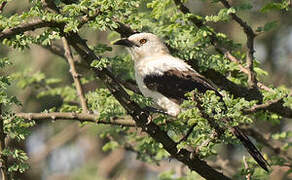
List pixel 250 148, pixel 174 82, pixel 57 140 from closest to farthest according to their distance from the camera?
pixel 250 148 → pixel 174 82 → pixel 57 140

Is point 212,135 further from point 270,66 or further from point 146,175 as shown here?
point 146,175

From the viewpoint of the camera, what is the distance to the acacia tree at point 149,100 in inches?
142

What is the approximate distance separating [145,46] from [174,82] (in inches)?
30.9

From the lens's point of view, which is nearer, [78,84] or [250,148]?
[250,148]

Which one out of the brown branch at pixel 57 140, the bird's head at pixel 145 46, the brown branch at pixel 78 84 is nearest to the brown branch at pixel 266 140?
the bird's head at pixel 145 46

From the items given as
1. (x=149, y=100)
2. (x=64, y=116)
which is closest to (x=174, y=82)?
(x=149, y=100)

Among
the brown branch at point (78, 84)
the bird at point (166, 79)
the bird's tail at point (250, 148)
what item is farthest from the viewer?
the bird at point (166, 79)

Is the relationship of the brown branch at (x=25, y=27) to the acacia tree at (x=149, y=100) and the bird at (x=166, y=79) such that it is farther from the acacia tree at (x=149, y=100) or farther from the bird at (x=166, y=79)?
the bird at (x=166, y=79)

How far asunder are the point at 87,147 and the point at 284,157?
619 centimetres

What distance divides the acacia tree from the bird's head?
152 millimetres

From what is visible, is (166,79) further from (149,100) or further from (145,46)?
(149,100)

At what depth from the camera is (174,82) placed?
5289 millimetres

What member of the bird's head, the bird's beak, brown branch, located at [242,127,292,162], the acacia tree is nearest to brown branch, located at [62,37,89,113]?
the acacia tree

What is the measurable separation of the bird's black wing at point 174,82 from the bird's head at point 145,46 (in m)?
0.49
